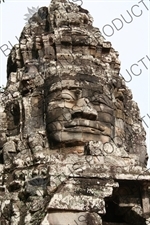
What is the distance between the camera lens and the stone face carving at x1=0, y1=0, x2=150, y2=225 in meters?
9.20

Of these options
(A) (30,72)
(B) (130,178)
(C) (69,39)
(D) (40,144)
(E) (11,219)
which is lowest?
(E) (11,219)

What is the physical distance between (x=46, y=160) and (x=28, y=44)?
3.71 metres

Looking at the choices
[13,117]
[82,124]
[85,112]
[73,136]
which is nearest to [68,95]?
[85,112]

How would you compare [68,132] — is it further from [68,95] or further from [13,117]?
[13,117]

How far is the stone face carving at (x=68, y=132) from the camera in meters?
9.20

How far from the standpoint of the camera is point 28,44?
1268 cm

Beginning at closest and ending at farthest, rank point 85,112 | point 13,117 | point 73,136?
1. point 73,136
2. point 85,112
3. point 13,117

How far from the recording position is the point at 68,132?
413 inches

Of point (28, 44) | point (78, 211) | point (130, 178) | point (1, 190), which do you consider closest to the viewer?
point (78, 211)

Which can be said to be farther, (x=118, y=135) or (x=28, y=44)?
(x=28, y=44)

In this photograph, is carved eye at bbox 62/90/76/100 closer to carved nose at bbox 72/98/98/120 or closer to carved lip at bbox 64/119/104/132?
carved nose at bbox 72/98/98/120

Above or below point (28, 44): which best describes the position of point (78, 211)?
below

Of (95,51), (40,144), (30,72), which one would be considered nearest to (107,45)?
(95,51)

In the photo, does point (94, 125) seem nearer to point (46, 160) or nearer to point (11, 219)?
point (46, 160)
